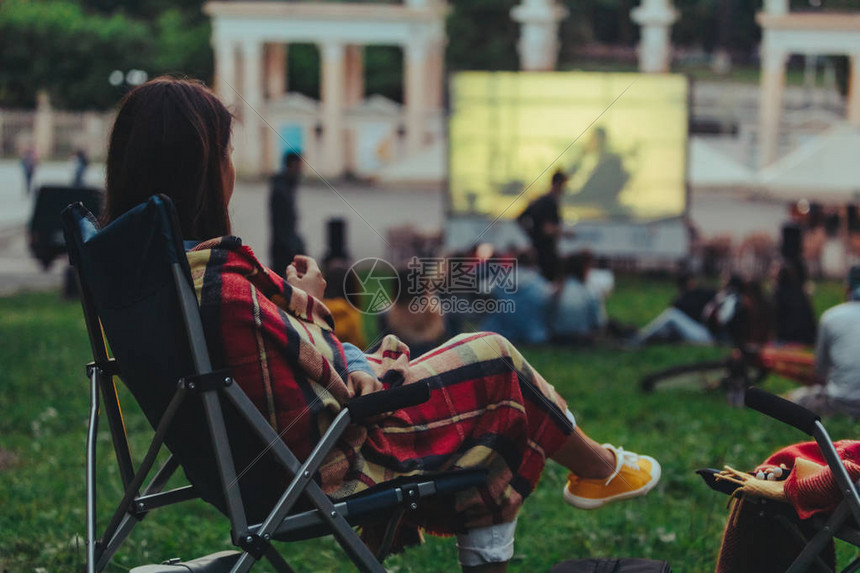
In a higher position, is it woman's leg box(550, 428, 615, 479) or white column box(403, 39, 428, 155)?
white column box(403, 39, 428, 155)

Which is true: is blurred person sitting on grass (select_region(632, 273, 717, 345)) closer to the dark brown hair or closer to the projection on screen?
the projection on screen

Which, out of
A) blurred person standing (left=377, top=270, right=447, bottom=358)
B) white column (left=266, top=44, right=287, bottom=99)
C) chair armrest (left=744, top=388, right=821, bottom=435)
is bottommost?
chair armrest (left=744, top=388, right=821, bottom=435)

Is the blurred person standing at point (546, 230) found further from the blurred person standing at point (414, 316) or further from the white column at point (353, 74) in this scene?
the white column at point (353, 74)

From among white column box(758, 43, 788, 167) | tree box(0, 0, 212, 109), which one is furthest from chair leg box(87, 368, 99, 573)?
tree box(0, 0, 212, 109)

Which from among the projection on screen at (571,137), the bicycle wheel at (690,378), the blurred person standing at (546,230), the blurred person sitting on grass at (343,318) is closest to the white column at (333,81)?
the projection on screen at (571,137)

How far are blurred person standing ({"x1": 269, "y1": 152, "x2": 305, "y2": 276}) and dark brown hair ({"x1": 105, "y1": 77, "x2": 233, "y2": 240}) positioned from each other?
592cm

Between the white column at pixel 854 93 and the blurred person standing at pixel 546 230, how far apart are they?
66.5 ft

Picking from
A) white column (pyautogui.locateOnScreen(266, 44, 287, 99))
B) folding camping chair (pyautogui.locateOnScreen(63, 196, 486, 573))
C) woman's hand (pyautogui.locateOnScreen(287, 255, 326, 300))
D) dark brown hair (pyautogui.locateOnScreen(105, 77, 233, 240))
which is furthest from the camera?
white column (pyautogui.locateOnScreen(266, 44, 287, 99))

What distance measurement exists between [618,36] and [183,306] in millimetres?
25583

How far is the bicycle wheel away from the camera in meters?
7.94

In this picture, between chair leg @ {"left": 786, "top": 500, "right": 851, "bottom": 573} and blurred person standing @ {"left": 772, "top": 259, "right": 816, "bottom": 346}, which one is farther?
blurred person standing @ {"left": 772, "top": 259, "right": 816, "bottom": 346}

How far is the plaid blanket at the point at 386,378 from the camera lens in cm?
273

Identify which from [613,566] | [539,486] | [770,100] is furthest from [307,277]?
[770,100]

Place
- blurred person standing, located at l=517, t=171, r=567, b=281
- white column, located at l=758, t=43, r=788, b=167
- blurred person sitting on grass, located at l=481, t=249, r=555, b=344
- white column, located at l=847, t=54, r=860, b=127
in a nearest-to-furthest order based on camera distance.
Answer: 1. blurred person sitting on grass, located at l=481, t=249, r=555, b=344
2. blurred person standing, located at l=517, t=171, r=567, b=281
3. white column, located at l=758, t=43, r=788, b=167
4. white column, located at l=847, t=54, r=860, b=127
